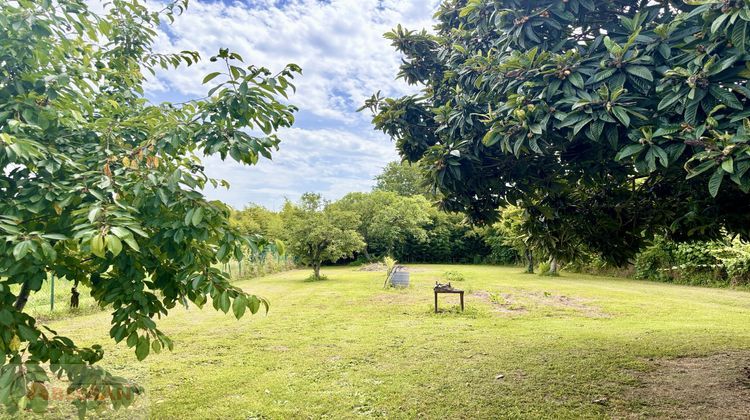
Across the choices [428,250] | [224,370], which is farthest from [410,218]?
[224,370]

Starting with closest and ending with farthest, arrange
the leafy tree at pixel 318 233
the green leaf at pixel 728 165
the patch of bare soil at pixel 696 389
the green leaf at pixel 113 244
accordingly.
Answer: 1. the green leaf at pixel 113 244
2. the green leaf at pixel 728 165
3. the patch of bare soil at pixel 696 389
4. the leafy tree at pixel 318 233

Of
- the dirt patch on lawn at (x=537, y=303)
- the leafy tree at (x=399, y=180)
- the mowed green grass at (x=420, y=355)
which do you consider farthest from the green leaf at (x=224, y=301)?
the leafy tree at (x=399, y=180)

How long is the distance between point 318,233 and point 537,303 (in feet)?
28.0

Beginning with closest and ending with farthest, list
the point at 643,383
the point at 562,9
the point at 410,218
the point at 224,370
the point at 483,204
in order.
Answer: the point at 562,9 → the point at 483,204 → the point at 643,383 → the point at 224,370 → the point at 410,218

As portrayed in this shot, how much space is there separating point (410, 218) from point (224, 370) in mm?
21162

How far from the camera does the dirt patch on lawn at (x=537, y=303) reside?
8.98 meters

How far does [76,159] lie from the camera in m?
1.97

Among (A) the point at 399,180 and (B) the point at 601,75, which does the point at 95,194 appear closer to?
(B) the point at 601,75

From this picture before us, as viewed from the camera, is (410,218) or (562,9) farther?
(410,218)

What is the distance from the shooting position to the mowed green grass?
389 centimetres

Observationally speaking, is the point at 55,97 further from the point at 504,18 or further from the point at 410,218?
the point at 410,218

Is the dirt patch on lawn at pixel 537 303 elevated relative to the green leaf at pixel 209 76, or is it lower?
lower

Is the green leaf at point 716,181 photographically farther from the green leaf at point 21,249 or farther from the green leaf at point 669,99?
the green leaf at point 21,249

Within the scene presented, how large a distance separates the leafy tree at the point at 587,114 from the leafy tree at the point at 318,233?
11969 millimetres
